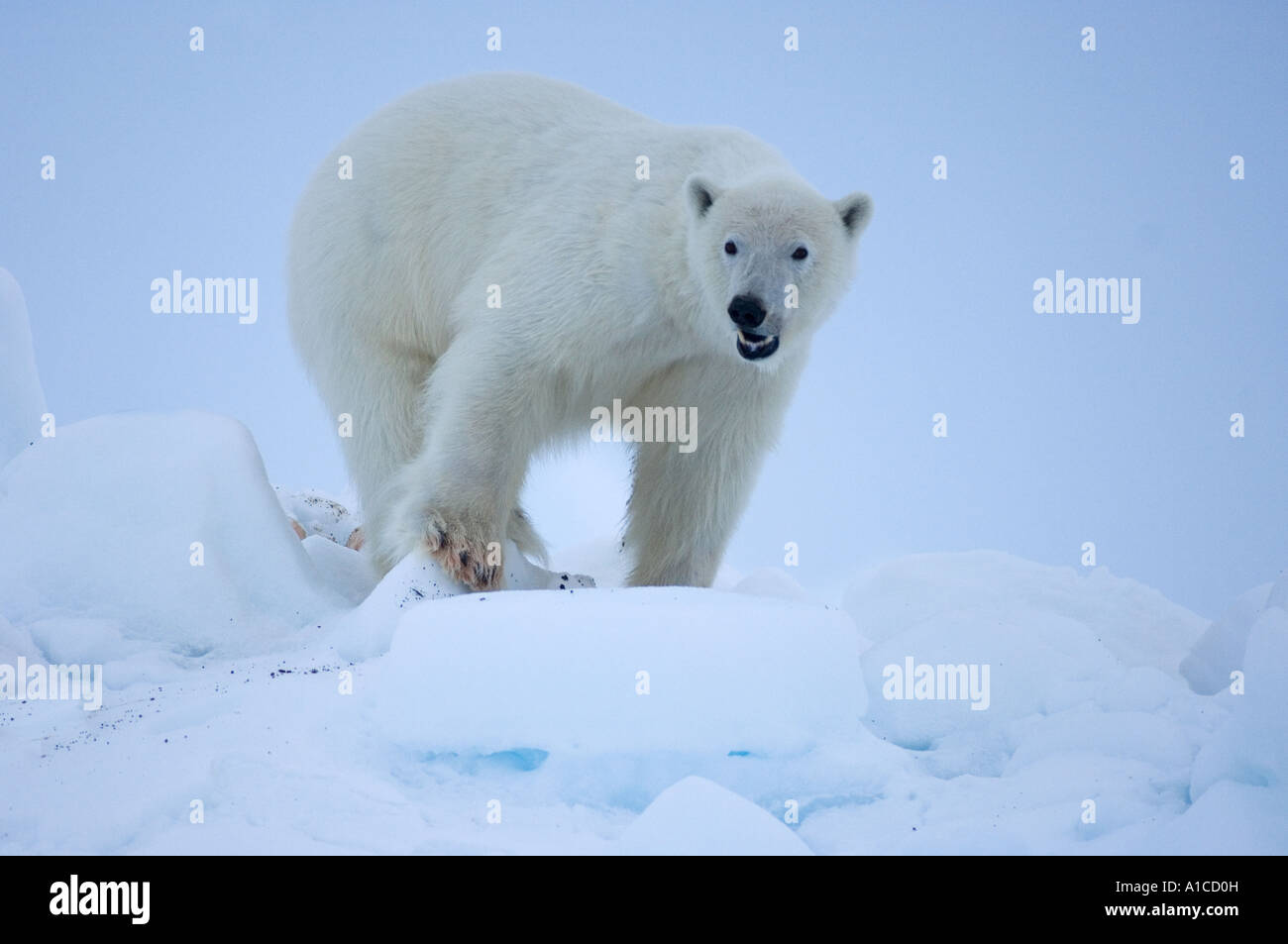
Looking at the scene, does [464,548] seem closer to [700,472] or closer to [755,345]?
[700,472]

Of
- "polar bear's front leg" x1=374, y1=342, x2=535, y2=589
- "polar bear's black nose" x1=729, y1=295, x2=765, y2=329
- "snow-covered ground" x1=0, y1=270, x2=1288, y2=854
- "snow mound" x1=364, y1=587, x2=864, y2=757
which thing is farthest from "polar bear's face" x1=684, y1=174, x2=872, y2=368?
"snow mound" x1=364, y1=587, x2=864, y2=757

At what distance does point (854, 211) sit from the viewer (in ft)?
21.3

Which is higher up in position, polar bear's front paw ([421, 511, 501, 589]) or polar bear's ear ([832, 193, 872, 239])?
polar bear's ear ([832, 193, 872, 239])

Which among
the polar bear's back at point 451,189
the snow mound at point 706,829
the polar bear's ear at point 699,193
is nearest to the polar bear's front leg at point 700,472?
the polar bear's ear at point 699,193

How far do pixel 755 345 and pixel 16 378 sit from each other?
212 inches

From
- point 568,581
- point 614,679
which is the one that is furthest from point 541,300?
point 614,679

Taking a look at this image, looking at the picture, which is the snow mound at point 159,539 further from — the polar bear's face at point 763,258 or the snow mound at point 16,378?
the polar bear's face at point 763,258

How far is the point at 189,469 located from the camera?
263 inches

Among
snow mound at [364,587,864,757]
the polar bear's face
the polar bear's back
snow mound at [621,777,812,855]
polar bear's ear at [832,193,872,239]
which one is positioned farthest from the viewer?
the polar bear's back

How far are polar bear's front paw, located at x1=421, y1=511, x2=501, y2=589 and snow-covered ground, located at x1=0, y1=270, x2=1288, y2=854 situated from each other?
15cm

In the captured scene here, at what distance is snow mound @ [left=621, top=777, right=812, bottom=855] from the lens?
3463 millimetres

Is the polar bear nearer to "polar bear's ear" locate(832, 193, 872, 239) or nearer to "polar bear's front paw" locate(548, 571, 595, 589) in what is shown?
"polar bear's ear" locate(832, 193, 872, 239)

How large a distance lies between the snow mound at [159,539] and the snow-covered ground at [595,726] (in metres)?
0.02

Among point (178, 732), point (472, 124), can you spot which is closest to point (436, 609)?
point (178, 732)
